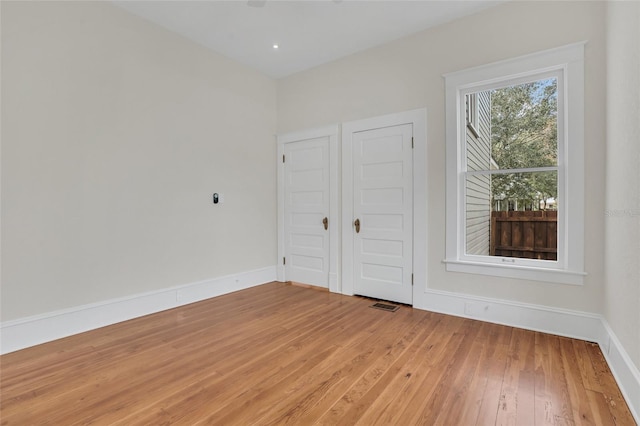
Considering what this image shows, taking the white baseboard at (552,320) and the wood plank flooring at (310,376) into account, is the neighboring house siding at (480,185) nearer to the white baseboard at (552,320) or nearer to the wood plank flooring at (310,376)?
the white baseboard at (552,320)

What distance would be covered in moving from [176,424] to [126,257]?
2.14 m

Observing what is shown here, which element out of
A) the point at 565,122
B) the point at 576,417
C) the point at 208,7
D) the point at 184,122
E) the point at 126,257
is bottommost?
the point at 576,417

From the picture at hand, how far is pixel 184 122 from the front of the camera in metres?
3.75

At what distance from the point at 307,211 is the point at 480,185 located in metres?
2.33

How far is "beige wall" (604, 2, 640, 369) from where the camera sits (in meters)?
1.81

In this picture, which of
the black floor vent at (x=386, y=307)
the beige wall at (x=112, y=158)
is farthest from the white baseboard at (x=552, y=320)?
the beige wall at (x=112, y=158)

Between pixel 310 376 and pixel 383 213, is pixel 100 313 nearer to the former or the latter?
pixel 310 376

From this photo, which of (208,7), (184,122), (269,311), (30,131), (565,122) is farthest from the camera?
(184,122)

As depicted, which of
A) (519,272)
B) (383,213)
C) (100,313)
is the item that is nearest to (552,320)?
(519,272)

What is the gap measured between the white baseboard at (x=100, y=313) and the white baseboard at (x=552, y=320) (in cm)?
260

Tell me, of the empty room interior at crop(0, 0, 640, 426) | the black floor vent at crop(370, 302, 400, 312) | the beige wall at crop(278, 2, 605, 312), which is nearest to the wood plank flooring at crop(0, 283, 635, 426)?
the empty room interior at crop(0, 0, 640, 426)

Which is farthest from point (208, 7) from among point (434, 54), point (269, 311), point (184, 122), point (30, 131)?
point (269, 311)

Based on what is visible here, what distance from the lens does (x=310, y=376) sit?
2.13 m

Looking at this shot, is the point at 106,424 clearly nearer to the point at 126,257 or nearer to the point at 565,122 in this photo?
the point at 126,257
